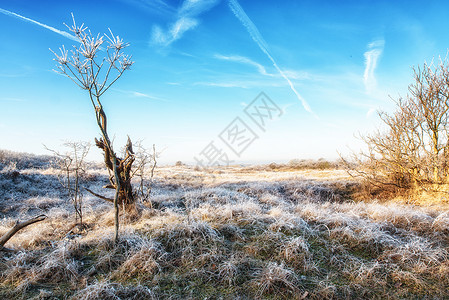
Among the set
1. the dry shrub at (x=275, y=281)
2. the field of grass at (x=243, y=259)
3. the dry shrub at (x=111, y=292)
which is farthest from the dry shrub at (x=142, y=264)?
the dry shrub at (x=275, y=281)

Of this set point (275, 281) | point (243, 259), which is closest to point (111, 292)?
point (243, 259)

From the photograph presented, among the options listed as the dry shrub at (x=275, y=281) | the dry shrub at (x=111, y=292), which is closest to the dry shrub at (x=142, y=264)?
the dry shrub at (x=111, y=292)

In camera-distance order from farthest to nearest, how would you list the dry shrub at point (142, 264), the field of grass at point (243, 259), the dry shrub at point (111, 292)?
the dry shrub at point (142, 264)
the field of grass at point (243, 259)
the dry shrub at point (111, 292)

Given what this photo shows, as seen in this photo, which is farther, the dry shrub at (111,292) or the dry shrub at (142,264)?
the dry shrub at (142,264)

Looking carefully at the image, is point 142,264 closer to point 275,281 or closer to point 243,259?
point 243,259

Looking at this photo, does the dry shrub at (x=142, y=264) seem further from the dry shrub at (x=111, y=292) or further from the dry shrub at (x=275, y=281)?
the dry shrub at (x=275, y=281)

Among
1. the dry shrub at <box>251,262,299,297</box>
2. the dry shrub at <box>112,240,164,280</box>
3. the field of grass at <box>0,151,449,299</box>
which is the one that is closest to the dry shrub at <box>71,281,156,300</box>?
the field of grass at <box>0,151,449,299</box>

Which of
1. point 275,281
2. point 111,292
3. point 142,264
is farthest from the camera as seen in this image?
point 142,264

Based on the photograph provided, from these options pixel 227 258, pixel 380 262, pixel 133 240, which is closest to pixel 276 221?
pixel 227 258

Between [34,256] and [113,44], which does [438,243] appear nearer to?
[113,44]

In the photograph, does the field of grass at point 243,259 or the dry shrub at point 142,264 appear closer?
the field of grass at point 243,259

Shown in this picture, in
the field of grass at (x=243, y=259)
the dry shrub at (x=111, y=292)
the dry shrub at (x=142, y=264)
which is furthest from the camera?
the dry shrub at (x=142, y=264)

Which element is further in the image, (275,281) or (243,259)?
(243,259)

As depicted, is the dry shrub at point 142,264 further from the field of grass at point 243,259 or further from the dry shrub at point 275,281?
the dry shrub at point 275,281
